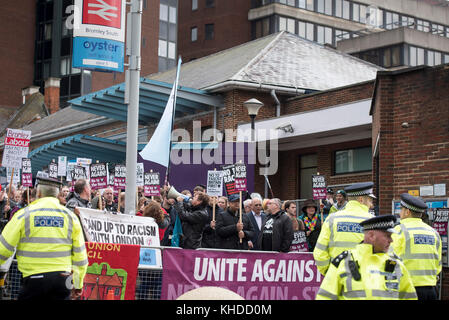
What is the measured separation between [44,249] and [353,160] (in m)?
19.0

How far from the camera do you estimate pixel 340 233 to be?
8.12 meters

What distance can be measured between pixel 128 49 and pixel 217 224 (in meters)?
3.45

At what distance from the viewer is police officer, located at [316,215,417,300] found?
554 cm

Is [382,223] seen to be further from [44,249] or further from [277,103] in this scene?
[277,103]

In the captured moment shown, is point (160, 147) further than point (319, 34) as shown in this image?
No

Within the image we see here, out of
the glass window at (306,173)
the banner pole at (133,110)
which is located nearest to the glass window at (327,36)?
the glass window at (306,173)

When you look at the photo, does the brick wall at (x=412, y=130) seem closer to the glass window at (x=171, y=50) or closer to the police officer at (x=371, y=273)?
the police officer at (x=371, y=273)

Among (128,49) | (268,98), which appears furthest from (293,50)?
(128,49)

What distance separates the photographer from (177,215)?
13641mm

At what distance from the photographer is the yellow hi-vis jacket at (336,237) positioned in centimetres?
805

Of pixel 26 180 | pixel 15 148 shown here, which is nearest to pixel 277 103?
pixel 26 180

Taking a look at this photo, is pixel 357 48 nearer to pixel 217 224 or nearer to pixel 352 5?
pixel 352 5

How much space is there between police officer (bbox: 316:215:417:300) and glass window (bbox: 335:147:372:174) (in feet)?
63.2

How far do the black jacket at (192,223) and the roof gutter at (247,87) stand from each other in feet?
48.7
